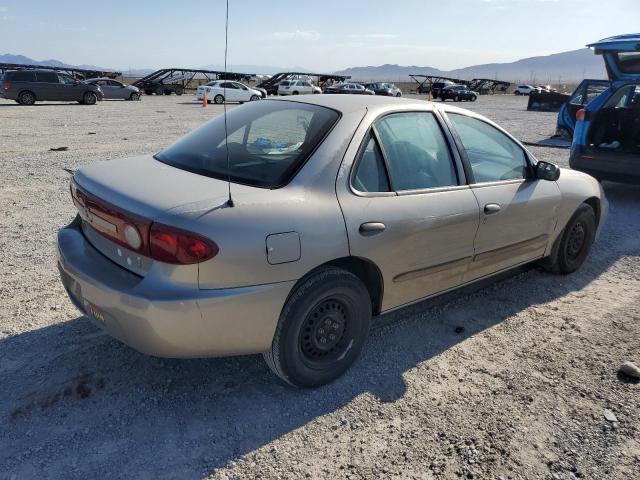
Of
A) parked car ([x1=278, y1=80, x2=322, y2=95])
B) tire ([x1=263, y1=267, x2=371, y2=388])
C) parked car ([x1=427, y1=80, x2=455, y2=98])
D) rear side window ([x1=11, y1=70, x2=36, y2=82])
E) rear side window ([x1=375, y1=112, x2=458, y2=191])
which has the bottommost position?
tire ([x1=263, y1=267, x2=371, y2=388])

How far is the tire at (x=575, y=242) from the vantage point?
4539 mm

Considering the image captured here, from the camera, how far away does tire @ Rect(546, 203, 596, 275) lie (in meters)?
4.54

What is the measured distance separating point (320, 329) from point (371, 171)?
0.95 meters

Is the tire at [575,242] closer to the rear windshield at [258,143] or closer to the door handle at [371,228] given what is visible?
the door handle at [371,228]

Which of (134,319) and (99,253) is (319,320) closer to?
(134,319)

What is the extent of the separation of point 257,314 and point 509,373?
1680 mm

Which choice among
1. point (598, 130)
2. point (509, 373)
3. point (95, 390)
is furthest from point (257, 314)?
point (598, 130)

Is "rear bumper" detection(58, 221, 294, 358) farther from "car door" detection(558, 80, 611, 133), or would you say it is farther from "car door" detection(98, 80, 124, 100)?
"car door" detection(98, 80, 124, 100)

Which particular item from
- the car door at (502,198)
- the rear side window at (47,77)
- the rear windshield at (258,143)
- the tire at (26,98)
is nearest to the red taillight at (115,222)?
the rear windshield at (258,143)

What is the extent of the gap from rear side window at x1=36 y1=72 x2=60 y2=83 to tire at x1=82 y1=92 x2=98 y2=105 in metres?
1.33

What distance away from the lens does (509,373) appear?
320cm

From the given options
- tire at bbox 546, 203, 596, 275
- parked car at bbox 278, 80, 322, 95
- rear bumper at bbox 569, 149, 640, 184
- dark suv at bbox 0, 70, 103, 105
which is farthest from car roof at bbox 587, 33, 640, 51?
parked car at bbox 278, 80, 322, 95

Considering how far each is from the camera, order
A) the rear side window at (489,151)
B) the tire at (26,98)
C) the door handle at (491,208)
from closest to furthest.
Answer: the door handle at (491,208), the rear side window at (489,151), the tire at (26,98)

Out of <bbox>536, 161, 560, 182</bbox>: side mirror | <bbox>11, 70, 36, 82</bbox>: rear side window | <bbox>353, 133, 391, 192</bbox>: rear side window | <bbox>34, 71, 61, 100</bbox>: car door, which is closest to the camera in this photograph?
<bbox>353, 133, 391, 192</bbox>: rear side window
